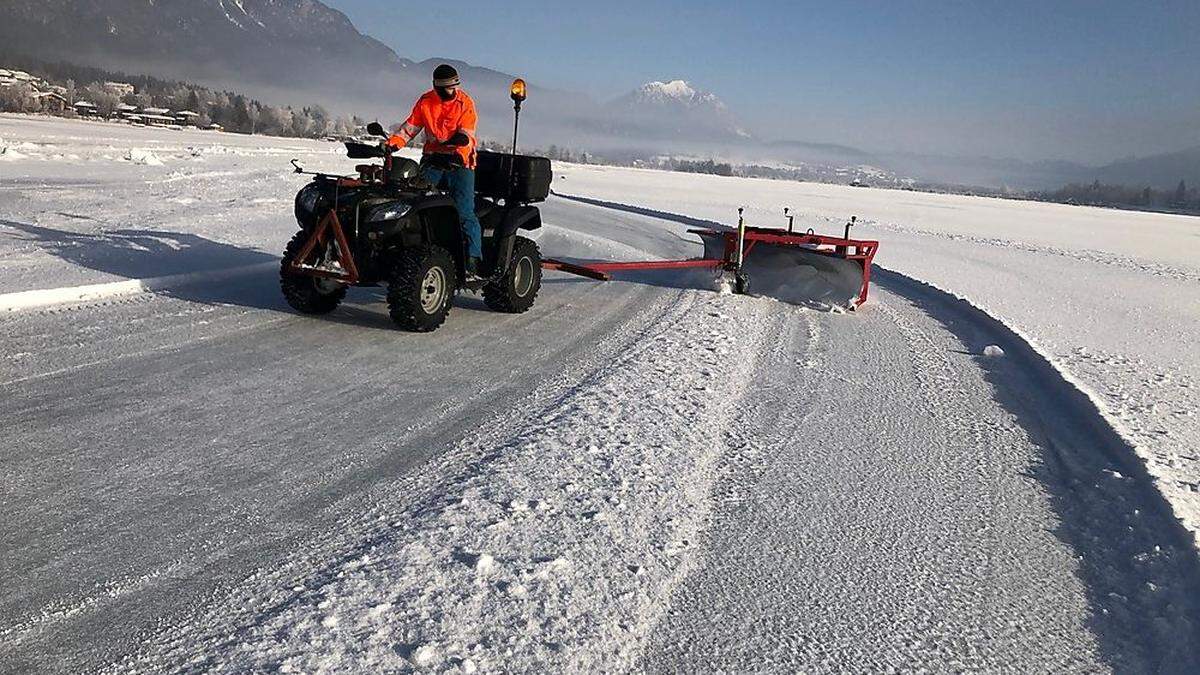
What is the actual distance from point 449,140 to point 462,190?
429 mm

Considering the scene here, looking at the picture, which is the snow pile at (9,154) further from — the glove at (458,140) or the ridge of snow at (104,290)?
the glove at (458,140)

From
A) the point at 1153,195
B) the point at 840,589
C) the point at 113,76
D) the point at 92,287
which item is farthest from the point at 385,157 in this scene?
the point at 113,76

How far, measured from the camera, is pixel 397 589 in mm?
2658

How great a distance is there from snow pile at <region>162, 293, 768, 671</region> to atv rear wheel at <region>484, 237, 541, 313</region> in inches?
115

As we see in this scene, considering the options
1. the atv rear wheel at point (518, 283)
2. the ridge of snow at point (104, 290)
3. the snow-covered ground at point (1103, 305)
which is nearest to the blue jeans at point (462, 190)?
the atv rear wheel at point (518, 283)

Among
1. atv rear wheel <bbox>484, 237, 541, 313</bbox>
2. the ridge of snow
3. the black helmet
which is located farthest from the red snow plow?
the ridge of snow

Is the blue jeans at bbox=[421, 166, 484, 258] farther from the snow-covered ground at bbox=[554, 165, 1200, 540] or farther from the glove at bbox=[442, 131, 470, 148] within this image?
the snow-covered ground at bbox=[554, 165, 1200, 540]

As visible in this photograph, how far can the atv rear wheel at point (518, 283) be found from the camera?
753 centimetres

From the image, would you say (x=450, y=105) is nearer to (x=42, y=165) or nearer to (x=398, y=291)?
(x=398, y=291)

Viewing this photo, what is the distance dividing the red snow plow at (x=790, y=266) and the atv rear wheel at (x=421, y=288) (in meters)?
1.90

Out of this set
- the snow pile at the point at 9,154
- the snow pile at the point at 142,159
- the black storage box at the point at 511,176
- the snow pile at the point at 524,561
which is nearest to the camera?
the snow pile at the point at 524,561

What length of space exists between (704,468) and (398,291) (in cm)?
322

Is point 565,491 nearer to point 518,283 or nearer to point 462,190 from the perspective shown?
point 462,190

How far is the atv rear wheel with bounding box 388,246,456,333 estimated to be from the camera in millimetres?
6266
